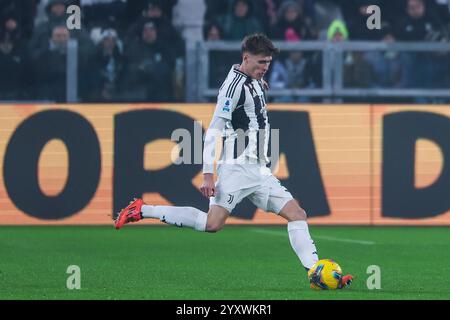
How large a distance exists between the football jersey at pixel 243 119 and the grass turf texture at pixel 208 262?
98 centimetres

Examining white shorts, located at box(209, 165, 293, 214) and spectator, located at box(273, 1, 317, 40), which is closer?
white shorts, located at box(209, 165, 293, 214)

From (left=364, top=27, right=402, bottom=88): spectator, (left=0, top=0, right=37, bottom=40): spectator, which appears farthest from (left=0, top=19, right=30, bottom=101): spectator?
(left=364, top=27, right=402, bottom=88): spectator

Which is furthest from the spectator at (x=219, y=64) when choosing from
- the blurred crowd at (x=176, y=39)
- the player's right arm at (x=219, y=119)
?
the player's right arm at (x=219, y=119)

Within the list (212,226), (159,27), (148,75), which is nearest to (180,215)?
(212,226)

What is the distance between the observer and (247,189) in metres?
10.1

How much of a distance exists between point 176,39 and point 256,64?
745 centimetres

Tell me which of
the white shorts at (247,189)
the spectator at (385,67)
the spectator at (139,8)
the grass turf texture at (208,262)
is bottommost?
the grass turf texture at (208,262)

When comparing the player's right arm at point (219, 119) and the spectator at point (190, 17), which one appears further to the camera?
the spectator at point (190, 17)

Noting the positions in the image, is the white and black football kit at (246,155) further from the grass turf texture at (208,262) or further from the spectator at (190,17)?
the spectator at (190,17)

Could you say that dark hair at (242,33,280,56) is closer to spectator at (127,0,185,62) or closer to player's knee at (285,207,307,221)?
player's knee at (285,207,307,221)

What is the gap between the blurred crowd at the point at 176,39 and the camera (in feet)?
53.9

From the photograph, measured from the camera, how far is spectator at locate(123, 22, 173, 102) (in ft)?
54.9

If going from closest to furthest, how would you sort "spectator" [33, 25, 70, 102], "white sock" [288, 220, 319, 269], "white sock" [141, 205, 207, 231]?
"white sock" [288, 220, 319, 269]
"white sock" [141, 205, 207, 231]
"spectator" [33, 25, 70, 102]

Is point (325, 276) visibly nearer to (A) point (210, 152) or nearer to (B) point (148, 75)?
(A) point (210, 152)
